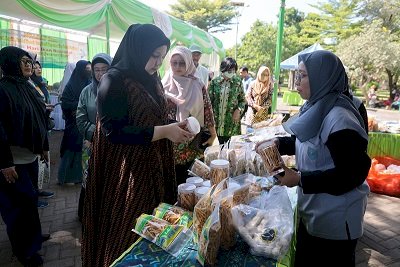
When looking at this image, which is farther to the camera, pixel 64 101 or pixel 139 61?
pixel 64 101

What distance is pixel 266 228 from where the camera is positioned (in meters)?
1.12

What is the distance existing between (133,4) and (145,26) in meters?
3.13

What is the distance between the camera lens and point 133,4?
4.27 metres

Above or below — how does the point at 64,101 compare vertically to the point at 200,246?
above

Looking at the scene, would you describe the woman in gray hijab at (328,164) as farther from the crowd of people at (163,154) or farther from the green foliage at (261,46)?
the green foliage at (261,46)

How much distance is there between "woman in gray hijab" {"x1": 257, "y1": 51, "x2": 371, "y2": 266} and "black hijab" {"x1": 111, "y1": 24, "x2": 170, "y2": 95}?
2.29 feet

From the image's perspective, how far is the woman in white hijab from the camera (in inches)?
101

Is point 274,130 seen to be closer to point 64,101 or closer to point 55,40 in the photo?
point 64,101

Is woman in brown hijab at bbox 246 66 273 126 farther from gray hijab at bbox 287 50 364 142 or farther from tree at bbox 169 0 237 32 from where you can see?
tree at bbox 169 0 237 32

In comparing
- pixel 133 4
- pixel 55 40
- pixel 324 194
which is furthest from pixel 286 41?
pixel 324 194

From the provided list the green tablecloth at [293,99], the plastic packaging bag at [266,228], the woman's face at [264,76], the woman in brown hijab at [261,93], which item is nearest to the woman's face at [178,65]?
the plastic packaging bag at [266,228]

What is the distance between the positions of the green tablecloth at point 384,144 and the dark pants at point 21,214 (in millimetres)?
4428

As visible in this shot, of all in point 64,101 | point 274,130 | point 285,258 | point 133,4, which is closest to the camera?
point 285,258

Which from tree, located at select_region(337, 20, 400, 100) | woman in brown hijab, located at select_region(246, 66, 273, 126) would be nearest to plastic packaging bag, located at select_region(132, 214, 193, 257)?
woman in brown hijab, located at select_region(246, 66, 273, 126)
